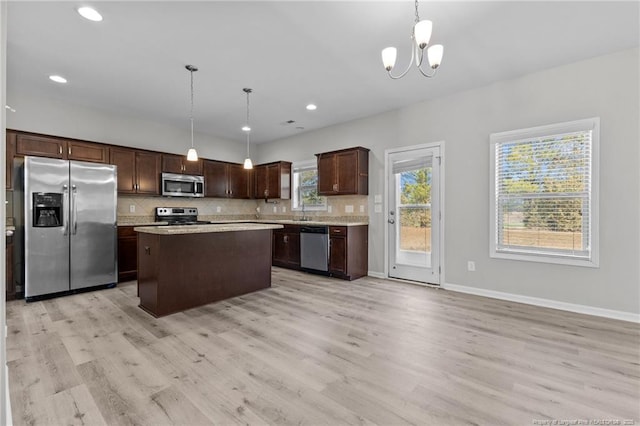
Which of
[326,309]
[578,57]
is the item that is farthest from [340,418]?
[578,57]

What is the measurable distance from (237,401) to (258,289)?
7.83ft

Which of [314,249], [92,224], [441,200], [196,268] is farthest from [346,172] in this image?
[92,224]

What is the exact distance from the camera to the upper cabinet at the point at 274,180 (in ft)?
20.9

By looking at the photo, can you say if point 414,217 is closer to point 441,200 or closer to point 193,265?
point 441,200

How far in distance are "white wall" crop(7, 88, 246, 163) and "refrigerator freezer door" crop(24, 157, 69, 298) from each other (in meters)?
0.96

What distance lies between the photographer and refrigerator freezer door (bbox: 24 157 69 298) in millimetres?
3621

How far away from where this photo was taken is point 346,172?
512cm

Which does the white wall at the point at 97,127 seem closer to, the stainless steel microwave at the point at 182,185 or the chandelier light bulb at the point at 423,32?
the stainless steel microwave at the point at 182,185

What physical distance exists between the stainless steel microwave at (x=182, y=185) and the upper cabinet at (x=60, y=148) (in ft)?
3.13

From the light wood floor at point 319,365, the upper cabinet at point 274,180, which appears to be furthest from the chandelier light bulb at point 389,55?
the upper cabinet at point 274,180

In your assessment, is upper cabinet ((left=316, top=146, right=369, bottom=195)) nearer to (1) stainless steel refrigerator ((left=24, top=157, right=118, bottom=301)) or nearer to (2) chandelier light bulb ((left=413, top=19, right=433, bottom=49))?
(2) chandelier light bulb ((left=413, top=19, right=433, bottom=49))

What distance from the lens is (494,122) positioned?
3.84 metres

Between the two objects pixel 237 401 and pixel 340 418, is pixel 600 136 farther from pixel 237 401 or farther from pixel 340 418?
pixel 237 401

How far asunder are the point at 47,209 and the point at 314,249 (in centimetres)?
364
